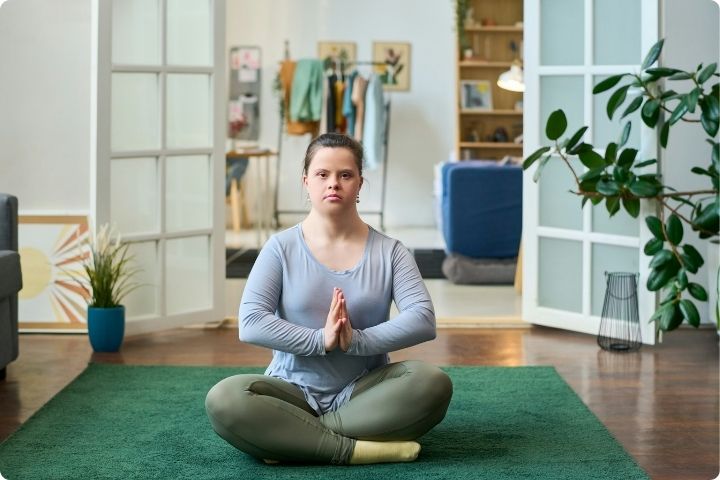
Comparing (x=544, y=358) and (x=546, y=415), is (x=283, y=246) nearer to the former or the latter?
(x=546, y=415)

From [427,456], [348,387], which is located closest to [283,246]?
[348,387]

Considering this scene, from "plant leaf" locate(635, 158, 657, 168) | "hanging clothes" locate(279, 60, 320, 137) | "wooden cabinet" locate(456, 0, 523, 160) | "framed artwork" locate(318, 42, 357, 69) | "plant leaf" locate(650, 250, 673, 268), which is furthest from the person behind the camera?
"framed artwork" locate(318, 42, 357, 69)

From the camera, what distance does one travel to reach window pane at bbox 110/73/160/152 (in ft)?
17.4

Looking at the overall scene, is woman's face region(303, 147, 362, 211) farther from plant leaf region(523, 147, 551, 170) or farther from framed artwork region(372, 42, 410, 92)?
framed artwork region(372, 42, 410, 92)

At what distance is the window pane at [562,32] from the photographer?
552 cm

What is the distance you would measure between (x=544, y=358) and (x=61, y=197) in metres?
2.41

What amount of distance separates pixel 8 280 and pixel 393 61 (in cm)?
696

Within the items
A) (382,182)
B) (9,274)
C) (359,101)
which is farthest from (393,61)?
(9,274)

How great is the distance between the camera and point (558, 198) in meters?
5.65

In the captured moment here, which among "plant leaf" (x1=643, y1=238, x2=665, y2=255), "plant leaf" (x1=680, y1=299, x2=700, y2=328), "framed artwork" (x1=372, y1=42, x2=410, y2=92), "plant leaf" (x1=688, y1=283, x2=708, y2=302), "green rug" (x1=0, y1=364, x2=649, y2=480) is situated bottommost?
"green rug" (x1=0, y1=364, x2=649, y2=480)

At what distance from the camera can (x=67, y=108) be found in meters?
5.48

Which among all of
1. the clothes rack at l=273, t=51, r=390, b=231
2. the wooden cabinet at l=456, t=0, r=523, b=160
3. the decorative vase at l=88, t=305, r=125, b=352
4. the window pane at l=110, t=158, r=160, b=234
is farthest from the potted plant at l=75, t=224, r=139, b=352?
the wooden cabinet at l=456, t=0, r=523, b=160

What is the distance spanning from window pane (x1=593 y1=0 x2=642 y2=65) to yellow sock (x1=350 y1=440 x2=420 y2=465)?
8.89 feet

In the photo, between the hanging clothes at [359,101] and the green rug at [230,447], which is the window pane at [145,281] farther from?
the hanging clothes at [359,101]
